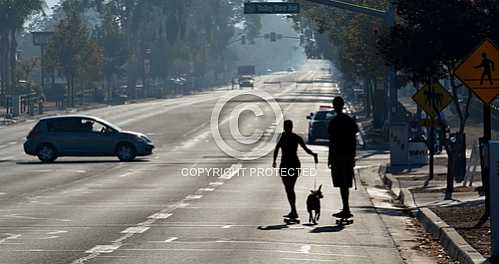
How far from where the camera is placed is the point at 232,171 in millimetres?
39219

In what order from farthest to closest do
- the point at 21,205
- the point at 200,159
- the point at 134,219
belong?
the point at 200,159 < the point at 21,205 < the point at 134,219

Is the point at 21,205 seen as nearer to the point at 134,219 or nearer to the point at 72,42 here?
the point at 134,219

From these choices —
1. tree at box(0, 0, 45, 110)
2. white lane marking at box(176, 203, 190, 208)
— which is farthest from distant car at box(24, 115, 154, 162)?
tree at box(0, 0, 45, 110)

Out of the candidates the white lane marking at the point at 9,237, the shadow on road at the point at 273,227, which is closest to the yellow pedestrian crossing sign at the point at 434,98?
the shadow on road at the point at 273,227

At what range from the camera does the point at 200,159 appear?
46.3 metres

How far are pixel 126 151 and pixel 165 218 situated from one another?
2246 centimetres

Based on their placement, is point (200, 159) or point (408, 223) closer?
point (408, 223)

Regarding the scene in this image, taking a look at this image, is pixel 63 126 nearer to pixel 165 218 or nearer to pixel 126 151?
pixel 126 151

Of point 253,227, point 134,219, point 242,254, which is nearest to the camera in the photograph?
point 242,254

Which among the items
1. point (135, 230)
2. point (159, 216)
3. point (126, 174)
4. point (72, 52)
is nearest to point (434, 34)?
point (159, 216)

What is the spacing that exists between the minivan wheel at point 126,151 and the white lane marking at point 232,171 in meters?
3.91

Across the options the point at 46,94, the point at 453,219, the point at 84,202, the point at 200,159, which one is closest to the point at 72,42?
the point at 46,94

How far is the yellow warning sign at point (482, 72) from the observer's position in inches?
806

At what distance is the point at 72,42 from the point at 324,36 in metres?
21.1
